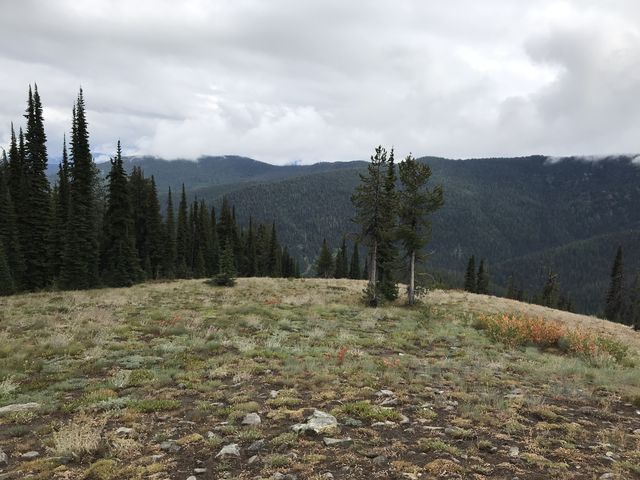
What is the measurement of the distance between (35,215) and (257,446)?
53.0 meters

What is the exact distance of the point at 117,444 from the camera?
24.5 feet

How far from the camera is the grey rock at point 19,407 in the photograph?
9.29 metres

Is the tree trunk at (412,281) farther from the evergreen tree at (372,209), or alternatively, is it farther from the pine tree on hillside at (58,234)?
the pine tree on hillside at (58,234)

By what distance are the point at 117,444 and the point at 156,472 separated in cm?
132

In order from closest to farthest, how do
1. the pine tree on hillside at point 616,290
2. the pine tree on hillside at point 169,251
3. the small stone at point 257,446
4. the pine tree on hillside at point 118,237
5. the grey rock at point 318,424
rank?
the small stone at point 257,446 < the grey rock at point 318,424 < the pine tree on hillside at point 118,237 < the pine tree on hillside at point 169,251 < the pine tree on hillside at point 616,290

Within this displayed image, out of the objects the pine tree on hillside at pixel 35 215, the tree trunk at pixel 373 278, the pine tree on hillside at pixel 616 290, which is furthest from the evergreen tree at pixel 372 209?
Answer: the pine tree on hillside at pixel 616 290

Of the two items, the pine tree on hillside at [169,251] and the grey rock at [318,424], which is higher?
the grey rock at [318,424]

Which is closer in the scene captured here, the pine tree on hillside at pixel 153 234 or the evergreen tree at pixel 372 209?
the evergreen tree at pixel 372 209

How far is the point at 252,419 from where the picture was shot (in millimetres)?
8719

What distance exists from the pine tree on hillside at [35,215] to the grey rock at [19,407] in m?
44.1

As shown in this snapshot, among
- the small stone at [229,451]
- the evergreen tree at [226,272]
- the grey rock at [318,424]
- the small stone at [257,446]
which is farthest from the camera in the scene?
the evergreen tree at [226,272]

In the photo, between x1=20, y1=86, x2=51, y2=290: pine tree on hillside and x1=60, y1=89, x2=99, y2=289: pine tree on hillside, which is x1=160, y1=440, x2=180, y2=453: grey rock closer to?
x1=60, y1=89, x2=99, y2=289: pine tree on hillside

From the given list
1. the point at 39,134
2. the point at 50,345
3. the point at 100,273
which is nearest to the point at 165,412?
the point at 50,345

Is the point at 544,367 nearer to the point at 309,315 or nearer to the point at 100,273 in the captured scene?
the point at 309,315
